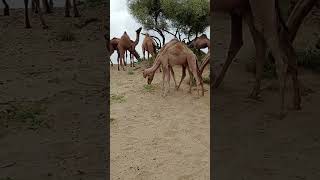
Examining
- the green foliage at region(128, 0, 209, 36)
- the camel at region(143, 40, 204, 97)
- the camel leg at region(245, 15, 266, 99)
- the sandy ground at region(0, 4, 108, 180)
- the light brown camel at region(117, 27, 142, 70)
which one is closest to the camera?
the sandy ground at region(0, 4, 108, 180)

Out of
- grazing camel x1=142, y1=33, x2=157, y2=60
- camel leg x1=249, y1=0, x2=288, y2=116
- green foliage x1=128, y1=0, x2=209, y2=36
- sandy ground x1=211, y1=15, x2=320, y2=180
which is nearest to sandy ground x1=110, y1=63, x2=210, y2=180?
sandy ground x1=211, y1=15, x2=320, y2=180

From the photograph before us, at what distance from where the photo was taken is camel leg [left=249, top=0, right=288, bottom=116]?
625cm

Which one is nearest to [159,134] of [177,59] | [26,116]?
[26,116]

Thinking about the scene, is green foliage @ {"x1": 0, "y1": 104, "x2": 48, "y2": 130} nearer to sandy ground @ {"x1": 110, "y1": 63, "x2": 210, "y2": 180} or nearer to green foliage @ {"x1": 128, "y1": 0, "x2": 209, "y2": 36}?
sandy ground @ {"x1": 110, "y1": 63, "x2": 210, "y2": 180}

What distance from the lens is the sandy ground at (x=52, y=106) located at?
521cm

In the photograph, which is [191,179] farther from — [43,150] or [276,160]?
[43,150]

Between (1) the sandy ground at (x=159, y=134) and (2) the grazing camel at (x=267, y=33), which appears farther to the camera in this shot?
(2) the grazing camel at (x=267, y=33)

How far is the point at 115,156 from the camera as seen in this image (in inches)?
216

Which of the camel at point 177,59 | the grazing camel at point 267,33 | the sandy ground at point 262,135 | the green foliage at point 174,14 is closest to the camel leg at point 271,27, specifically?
the grazing camel at point 267,33

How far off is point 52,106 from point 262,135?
10.9ft

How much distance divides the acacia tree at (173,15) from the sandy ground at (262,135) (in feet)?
18.3

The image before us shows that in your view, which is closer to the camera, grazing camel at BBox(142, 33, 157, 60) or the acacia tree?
grazing camel at BBox(142, 33, 157, 60)

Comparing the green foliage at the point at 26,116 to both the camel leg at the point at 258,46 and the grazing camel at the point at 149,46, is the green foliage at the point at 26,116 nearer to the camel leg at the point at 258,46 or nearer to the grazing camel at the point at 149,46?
the camel leg at the point at 258,46

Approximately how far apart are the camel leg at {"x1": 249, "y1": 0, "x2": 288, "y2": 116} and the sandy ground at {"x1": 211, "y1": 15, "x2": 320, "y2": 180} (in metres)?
0.41
